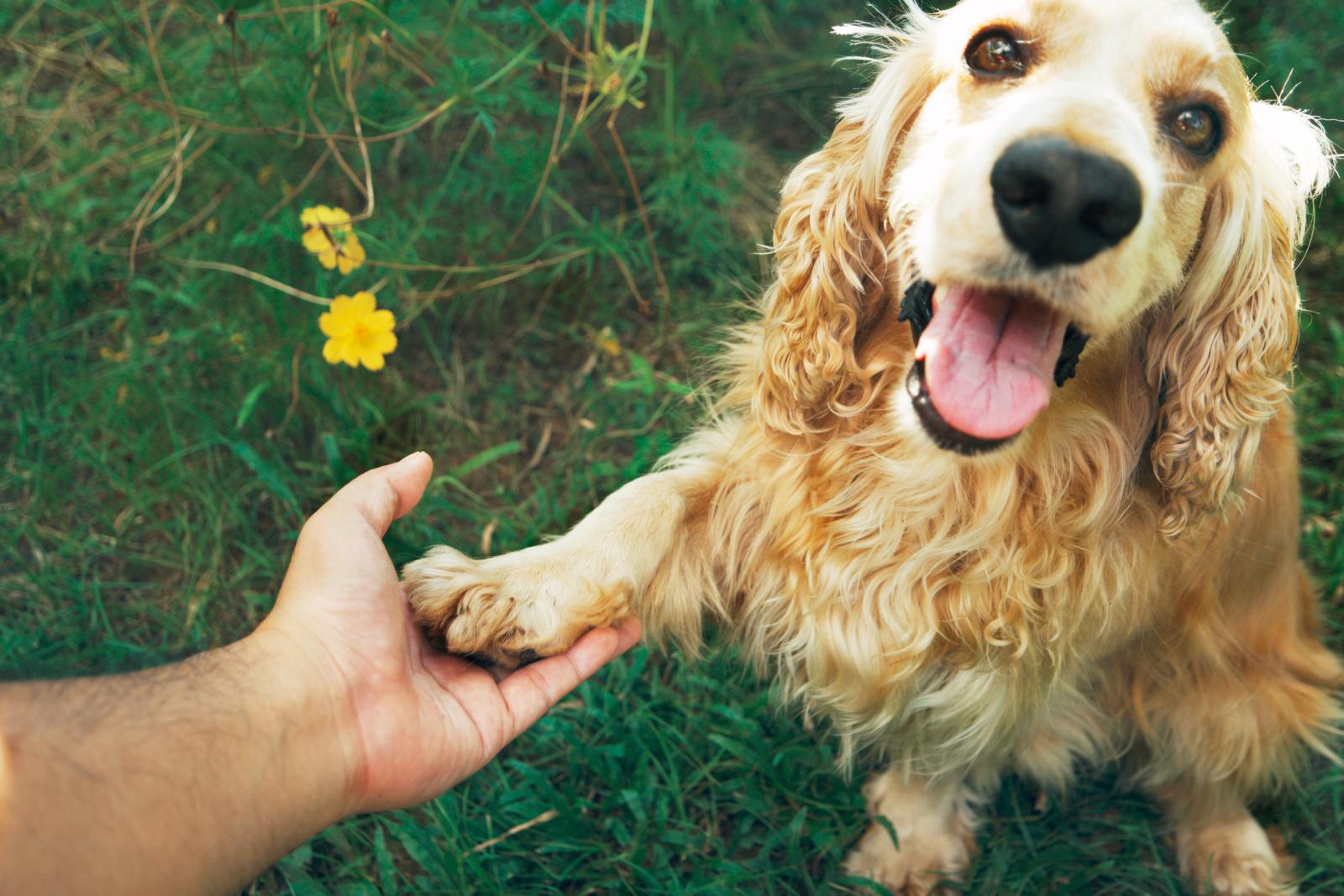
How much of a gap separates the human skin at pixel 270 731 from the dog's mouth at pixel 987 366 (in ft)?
2.65

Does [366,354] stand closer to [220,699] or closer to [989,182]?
[220,699]

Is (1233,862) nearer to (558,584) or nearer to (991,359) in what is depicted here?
(991,359)

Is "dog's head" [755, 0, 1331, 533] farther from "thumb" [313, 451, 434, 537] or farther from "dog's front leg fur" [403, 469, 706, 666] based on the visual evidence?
"thumb" [313, 451, 434, 537]

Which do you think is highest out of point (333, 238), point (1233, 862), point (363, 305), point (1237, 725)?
point (333, 238)

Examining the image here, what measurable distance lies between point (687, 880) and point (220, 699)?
1355 millimetres

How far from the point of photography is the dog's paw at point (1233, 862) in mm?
2514

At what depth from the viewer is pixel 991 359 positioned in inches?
69.8

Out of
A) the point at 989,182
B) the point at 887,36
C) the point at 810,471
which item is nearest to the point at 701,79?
the point at 887,36

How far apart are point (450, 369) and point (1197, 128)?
226 cm

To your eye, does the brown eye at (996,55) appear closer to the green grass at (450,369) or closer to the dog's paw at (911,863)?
the green grass at (450,369)

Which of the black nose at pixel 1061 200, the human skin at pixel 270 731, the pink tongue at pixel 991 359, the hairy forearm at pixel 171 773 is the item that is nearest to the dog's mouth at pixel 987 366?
the pink tongue at pixel 991 359

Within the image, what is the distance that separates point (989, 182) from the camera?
61.1 inches

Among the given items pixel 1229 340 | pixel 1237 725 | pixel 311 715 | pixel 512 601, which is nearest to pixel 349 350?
pixel 512 601

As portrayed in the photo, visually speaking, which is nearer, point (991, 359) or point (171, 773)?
point (171, 773)
